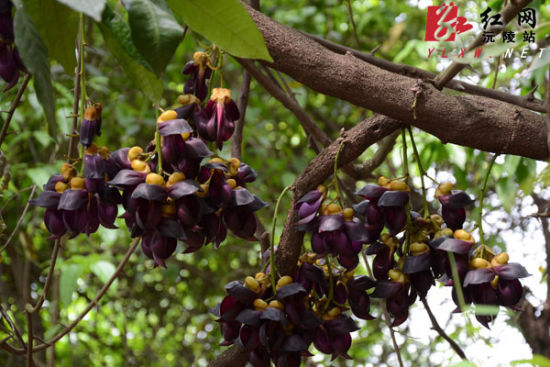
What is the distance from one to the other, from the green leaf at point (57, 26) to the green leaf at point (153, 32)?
0.11 m

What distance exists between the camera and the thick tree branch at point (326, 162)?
2.93 ft

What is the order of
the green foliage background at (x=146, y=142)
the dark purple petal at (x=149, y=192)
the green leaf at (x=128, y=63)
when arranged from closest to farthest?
the green leaf at (x=128, y=63)
the dark purple petal at (x=149, y=192)
the green foliage background at (x=146, y=142)

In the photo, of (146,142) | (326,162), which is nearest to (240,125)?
(326,162)

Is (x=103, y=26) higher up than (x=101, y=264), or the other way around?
(x=101, y=264)

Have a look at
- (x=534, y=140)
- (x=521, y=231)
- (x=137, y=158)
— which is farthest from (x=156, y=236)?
(x=521, y=231)

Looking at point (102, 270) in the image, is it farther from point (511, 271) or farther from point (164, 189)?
point (511, 271)

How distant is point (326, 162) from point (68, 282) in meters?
0.90

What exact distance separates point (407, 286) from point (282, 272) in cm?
19

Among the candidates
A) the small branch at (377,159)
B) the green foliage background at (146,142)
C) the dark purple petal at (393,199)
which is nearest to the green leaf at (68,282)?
the green foliage background at (146,142)

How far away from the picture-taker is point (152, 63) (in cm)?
51

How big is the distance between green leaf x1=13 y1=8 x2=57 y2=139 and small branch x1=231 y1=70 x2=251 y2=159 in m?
0.70

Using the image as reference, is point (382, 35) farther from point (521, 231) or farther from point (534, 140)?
point (534, 140)

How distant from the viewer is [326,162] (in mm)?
900

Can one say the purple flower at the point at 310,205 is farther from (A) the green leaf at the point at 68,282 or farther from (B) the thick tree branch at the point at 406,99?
(A) the green leaf at the point at 68,282
